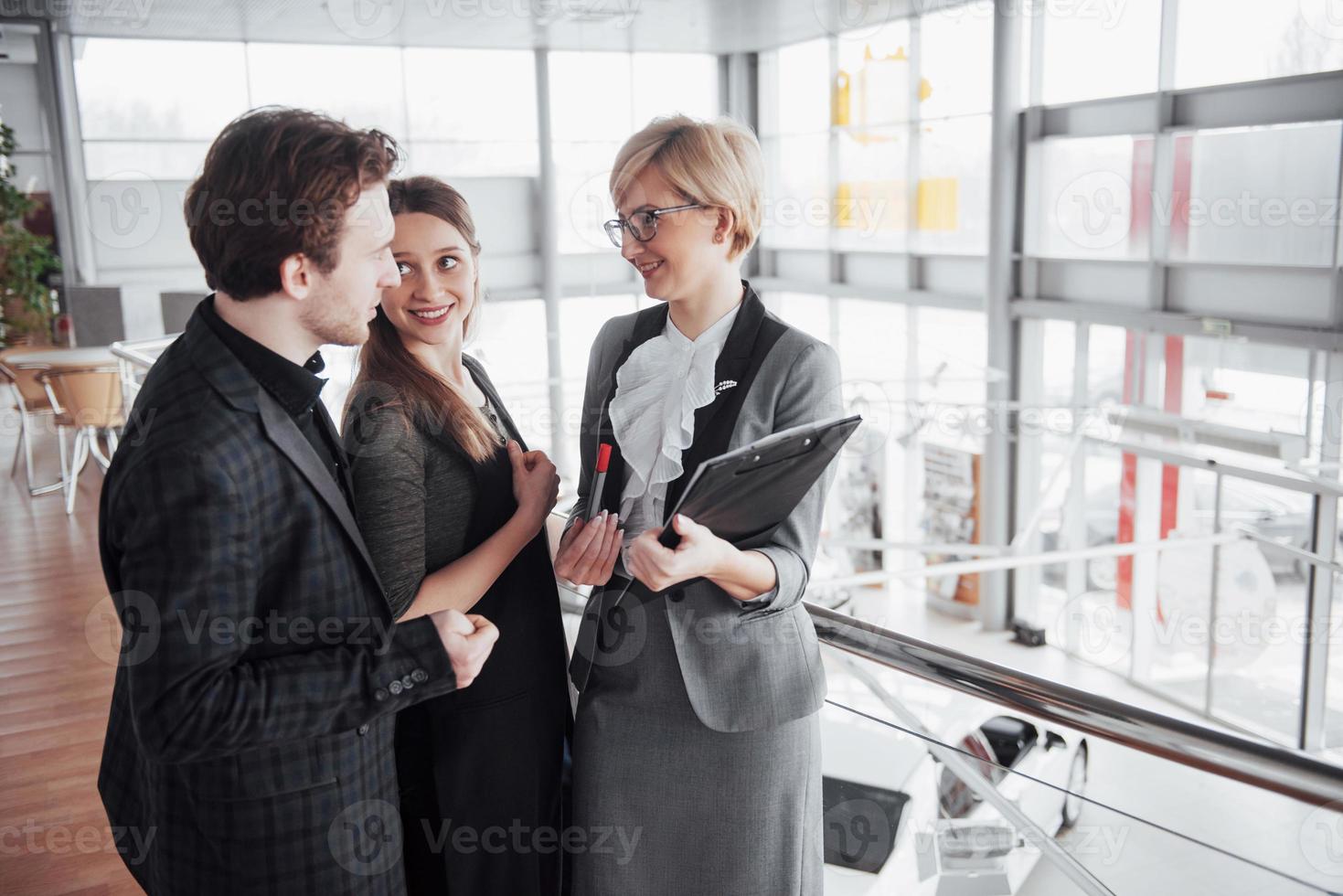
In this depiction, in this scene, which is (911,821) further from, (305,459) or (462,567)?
(305,459)

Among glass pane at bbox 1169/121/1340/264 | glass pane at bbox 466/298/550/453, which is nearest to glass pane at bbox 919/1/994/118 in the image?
glass pane at bbox 1169/121/1340/264

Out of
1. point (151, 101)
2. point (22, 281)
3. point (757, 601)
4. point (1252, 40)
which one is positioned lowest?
point (757, 601)

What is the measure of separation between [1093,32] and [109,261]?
10918 mm

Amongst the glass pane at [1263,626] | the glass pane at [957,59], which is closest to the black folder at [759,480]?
the glass pane at [1263,626]

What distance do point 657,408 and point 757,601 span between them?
332mm

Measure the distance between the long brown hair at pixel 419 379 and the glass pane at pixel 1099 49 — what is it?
8.95 meters

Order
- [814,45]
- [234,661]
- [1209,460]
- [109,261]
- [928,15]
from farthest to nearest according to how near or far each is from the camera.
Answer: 1. [814,45]
2. [109,261]
3. [928,15]
4. [1209,460]
5. [234,661]

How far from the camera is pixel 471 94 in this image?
46.0ft

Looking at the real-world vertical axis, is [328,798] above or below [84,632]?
above

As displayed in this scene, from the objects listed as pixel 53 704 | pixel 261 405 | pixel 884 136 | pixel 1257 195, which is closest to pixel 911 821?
pixel 261 405

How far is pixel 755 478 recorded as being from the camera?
136 cm

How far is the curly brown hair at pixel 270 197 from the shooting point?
49.5 inches

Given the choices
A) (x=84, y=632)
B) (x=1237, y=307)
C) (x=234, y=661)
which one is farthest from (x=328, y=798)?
(x=1237, y=307)

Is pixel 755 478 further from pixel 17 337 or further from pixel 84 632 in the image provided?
pixel 17 337
